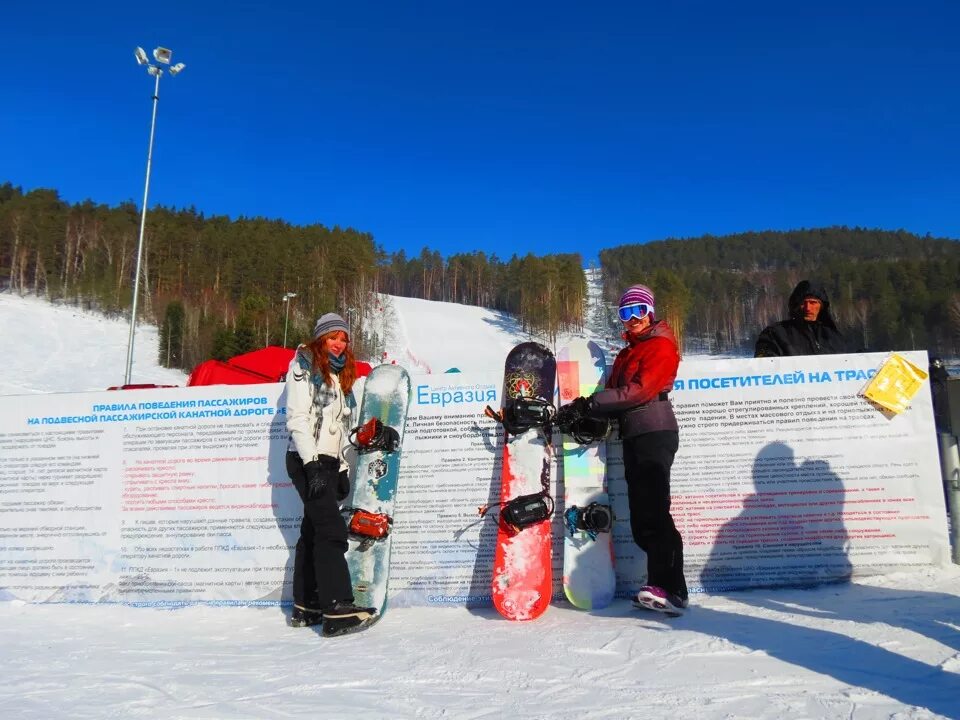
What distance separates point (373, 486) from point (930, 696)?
290 centimetres

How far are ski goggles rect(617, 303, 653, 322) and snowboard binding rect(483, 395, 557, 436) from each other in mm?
730

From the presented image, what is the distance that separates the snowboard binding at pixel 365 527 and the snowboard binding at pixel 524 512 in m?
0.75

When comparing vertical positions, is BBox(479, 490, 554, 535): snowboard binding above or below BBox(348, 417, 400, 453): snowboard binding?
below

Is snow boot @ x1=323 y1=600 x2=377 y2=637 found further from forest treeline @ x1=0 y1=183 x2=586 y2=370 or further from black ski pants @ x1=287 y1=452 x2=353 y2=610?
forest treeline @ x1=0 y1=183 x2=586 y2=370

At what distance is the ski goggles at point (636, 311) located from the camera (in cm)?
360

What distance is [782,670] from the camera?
2.39 meters

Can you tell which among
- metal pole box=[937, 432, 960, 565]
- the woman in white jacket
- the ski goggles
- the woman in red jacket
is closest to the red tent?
the woman in white jacket

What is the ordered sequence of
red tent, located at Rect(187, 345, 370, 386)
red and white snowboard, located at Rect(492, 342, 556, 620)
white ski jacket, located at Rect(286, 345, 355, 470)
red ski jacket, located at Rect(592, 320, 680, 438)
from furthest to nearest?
red tent, located at Rect(187, 345, 370, 386), red and white snowboard, located at Rect(492, 342, 556, 620), white ski jacket, located at Rect(286, 345, 355, 470), red ski jacket, located at Rect(592, 320, 680, 438)

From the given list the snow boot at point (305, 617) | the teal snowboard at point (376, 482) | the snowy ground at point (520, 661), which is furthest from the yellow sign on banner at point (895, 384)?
the snow boot at point (305, 617)

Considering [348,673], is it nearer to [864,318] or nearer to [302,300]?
[302,300]

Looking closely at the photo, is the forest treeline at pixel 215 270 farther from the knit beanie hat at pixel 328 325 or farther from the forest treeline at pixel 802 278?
the knit beanie hat at pixel 328 325

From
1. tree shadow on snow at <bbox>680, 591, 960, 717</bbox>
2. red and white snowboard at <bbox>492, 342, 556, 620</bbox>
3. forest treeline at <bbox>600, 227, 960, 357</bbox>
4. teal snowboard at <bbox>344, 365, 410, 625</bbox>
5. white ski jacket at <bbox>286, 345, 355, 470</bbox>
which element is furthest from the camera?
forest treeline at <bbox>600, 227, 960, 357</bbox>

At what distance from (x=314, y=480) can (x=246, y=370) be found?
3585mm

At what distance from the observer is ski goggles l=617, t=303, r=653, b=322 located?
360 centimetres
